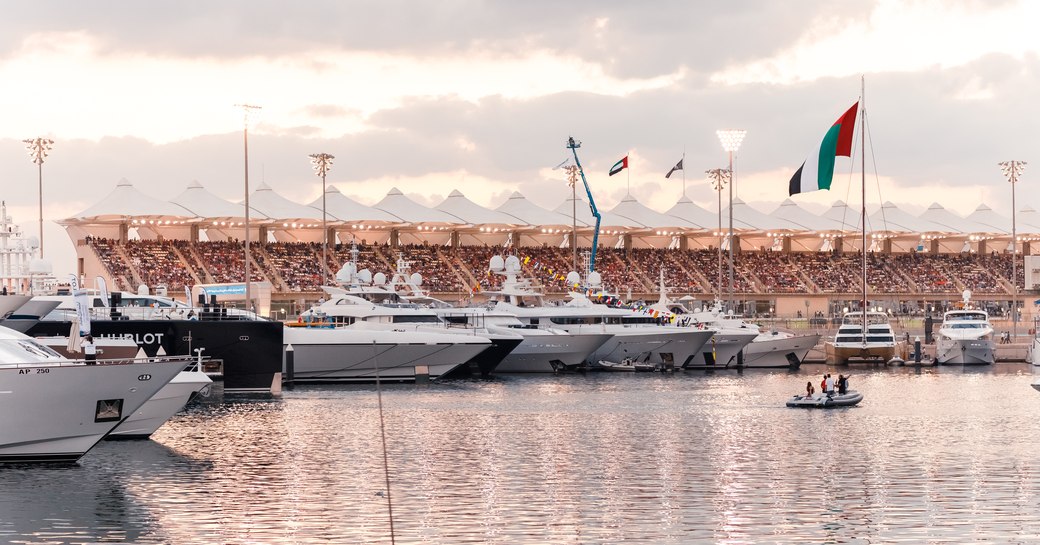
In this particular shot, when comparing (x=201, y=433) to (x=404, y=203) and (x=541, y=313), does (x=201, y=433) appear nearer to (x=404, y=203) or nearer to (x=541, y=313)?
(x=541, y=313)

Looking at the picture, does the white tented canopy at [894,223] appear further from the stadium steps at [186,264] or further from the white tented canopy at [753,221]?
the stadium steps at [186,264]

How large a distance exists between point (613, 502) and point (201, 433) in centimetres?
1546

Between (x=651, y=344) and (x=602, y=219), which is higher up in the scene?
(x=602, y=219)

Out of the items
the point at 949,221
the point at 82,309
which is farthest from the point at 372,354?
the point at 949,221

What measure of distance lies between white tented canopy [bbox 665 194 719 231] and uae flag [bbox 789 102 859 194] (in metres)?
50.7

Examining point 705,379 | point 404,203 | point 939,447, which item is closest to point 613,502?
point 939,447

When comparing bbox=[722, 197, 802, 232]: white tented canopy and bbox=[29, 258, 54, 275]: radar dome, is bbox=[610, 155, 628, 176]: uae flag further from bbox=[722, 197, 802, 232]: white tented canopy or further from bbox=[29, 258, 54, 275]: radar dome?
bbox=[29, 258, 54, 275]: radar dome

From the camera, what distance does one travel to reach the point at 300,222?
10112cm

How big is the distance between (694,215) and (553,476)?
287 feet

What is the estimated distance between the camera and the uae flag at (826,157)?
199 feet

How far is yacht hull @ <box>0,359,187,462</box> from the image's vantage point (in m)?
29.3

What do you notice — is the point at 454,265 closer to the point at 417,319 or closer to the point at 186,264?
the point at 186,264

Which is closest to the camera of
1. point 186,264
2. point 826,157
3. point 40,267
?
point 40,267

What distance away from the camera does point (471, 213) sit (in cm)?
10925
